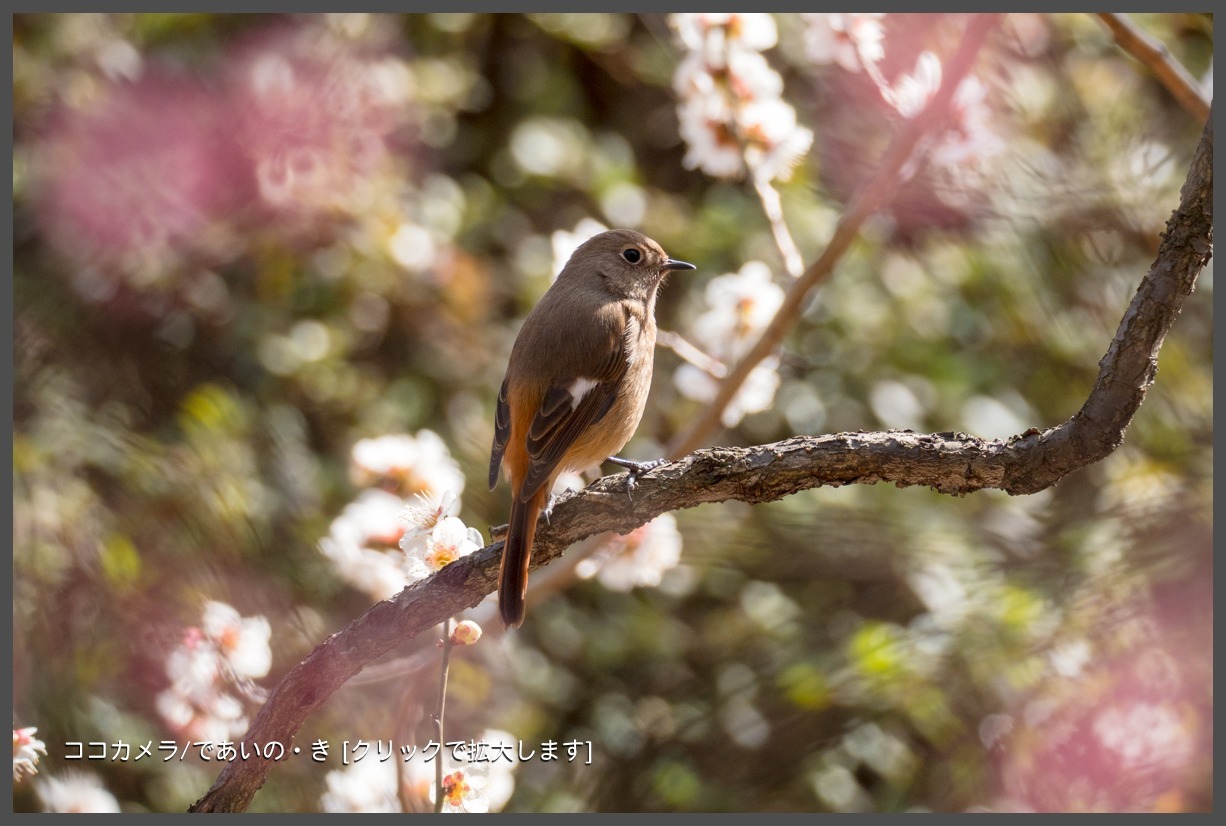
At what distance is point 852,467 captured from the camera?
2.54 meters

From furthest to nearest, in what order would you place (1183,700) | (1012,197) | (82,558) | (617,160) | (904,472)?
1. (617,160)
2. (82,558)
3. (1012,197)
4. (1183,700)
5. (904,472)

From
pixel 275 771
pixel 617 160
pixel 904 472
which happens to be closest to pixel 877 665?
pixel 904 472

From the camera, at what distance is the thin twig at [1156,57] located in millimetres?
3250

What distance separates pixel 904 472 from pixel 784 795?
2.36 metres

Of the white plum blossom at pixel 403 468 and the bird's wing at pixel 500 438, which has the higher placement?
the bird's wing at pixel 500 438

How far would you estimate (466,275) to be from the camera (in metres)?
5.32

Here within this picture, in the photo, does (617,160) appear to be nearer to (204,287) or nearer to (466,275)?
(466,275)

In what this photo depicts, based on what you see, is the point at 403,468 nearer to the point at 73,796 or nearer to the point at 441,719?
the point at 441,719

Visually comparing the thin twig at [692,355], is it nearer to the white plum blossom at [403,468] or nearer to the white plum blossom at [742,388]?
the white plum blossom at [742,388]

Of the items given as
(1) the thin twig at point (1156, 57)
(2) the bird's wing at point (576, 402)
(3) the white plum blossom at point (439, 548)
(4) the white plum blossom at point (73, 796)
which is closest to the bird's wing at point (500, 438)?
(2) the bird's wing at point (576, 402)

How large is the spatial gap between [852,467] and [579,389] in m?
1.23

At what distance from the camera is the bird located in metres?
3.42

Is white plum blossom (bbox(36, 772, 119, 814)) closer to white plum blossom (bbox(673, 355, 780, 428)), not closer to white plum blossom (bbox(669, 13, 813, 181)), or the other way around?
white plum blossom (bbox(673, 355, 780, 428))

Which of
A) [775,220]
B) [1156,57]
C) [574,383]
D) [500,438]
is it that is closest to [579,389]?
[574,383]
